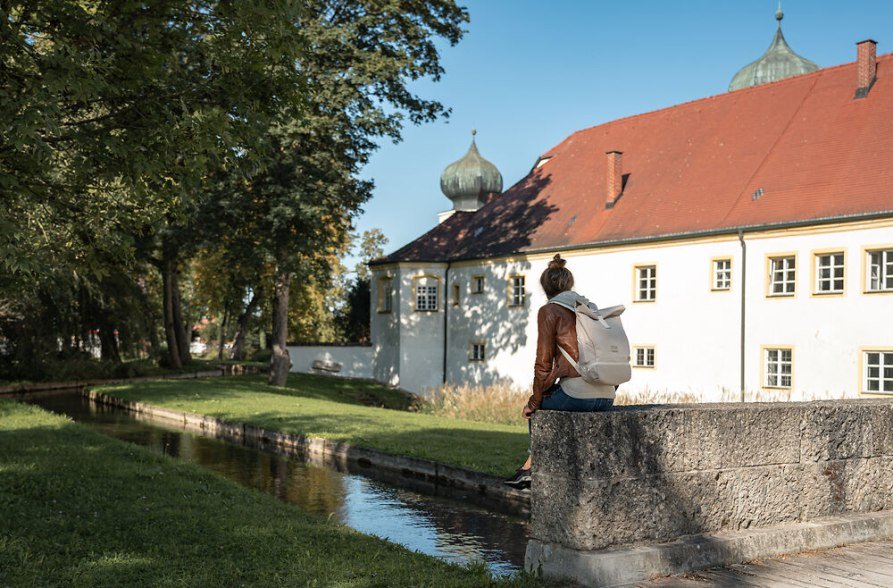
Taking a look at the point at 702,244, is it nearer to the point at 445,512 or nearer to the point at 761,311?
the point at 761,311

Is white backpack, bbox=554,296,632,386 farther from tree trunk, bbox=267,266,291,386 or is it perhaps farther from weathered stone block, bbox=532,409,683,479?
tree trunk, bbox=267,266,291,386

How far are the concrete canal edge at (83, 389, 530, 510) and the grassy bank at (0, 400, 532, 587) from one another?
11.1 feet

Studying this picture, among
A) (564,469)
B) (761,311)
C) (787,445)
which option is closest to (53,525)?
(564,469)

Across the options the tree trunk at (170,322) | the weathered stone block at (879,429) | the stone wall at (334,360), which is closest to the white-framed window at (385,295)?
the stone wall at (334,360)

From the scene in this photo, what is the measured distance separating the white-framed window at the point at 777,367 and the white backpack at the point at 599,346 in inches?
846

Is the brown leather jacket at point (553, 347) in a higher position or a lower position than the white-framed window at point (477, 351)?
higher

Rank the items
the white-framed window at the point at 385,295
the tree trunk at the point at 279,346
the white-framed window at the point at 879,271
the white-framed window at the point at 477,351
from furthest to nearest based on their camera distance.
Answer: the white-framed window at the point at 385,295
the white-framed window at the point at 477,351
the tree trunk at the point at 279,346
the white-framed window at the point at 879,271

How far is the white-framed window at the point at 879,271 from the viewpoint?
2400 centimetres

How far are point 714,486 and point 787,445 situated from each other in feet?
2.88

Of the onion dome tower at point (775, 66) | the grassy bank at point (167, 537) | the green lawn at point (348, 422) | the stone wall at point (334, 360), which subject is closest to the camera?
the grassy bank at point (167, 537)

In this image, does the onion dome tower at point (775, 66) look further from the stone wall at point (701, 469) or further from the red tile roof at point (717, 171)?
the stone wall at point (701, 469)

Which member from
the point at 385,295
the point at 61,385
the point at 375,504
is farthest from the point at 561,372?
the point at 385,295

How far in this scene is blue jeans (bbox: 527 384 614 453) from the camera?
634 centimetres

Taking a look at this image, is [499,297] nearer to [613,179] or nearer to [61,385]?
[613,179]
